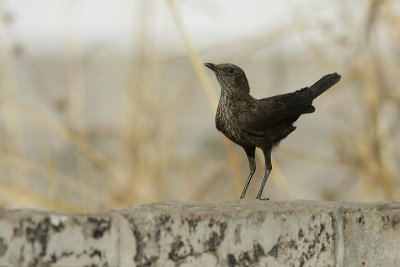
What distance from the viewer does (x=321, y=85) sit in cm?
358

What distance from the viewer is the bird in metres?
3.41

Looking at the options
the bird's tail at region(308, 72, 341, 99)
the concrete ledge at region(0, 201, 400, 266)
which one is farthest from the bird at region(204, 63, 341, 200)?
the concrete ledge at region(0, 201, 400, 266)

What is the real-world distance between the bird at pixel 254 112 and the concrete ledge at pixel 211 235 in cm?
42

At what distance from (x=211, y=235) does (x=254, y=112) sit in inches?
34.4

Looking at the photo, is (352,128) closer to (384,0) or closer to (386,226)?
(384,0)

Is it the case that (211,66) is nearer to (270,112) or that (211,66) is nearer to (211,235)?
(270,112)

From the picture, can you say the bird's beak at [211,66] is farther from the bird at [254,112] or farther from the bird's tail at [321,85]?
the bird's tail at [321,85]

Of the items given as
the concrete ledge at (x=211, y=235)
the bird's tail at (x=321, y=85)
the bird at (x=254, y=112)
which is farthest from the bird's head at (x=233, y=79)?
the concrete ledge at (x=211, y=235)

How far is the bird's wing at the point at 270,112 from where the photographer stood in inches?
134

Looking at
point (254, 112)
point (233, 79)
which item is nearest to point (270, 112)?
point (254, 112)

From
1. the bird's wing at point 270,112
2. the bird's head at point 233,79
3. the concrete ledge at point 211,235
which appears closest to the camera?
the concrete ledge at point 211,235

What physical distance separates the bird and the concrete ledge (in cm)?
42

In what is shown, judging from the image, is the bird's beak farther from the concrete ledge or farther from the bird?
the concrete ledge

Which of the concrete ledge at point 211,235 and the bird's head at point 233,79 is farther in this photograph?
the bird's head at point 233,79
